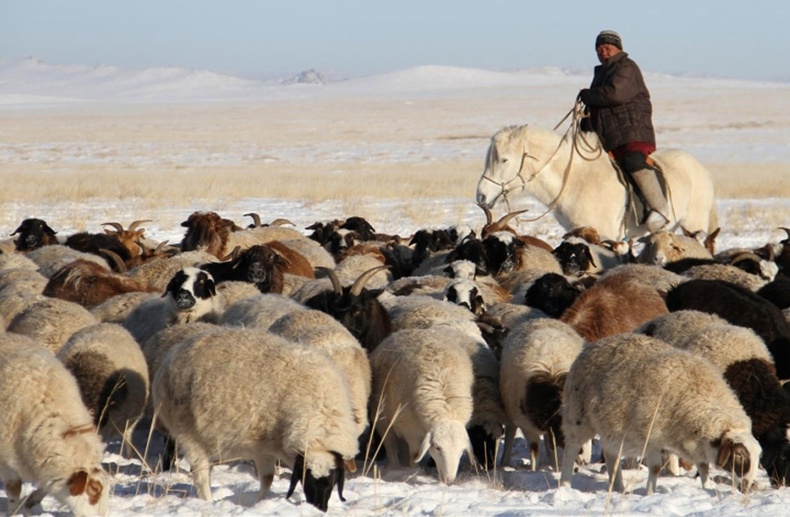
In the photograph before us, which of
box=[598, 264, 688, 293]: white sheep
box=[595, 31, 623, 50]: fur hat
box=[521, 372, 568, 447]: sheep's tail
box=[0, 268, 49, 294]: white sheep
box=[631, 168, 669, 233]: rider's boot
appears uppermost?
box=[595, 31, 623, 50]: fur hat

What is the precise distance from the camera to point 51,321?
7.78m

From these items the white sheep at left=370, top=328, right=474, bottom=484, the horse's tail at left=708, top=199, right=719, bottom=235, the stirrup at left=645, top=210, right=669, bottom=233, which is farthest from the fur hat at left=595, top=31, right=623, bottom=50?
the white sheep at left=370, top=328, right=474, bottom=484

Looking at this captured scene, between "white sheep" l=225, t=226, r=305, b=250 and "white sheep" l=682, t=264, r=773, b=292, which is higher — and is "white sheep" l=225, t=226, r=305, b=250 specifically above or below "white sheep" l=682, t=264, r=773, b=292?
below

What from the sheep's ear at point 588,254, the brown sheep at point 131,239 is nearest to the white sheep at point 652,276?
the sheep's ear at point 588,254

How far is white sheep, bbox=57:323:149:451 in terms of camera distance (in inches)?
266

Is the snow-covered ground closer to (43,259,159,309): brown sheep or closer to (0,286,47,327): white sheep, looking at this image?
(0,286,47,327): white sheep

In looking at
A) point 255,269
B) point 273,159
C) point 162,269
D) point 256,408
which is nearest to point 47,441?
point 256,408

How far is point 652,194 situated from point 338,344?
687 cm

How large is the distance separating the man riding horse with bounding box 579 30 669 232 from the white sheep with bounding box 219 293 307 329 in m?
5.80

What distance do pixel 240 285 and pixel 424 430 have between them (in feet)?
9.82

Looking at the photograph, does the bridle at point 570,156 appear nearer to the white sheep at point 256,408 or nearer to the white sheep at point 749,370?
the white sheep at point 749,370

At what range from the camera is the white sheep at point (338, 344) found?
6.82 meters

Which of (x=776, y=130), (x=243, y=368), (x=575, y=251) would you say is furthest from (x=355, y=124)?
(x=243, y=368)

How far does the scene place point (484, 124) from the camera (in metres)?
77.8
